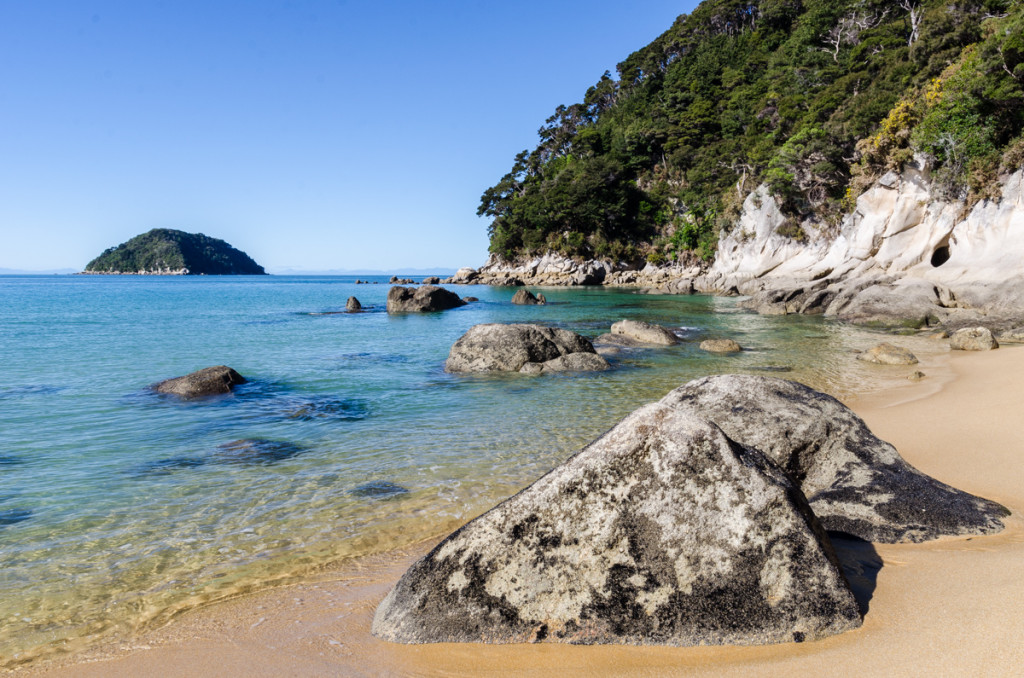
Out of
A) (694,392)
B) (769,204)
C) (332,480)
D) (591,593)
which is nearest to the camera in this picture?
(591,593)

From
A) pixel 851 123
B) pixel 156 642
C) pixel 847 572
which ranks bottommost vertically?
pixel 156 642

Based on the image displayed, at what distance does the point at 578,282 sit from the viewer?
241 ft

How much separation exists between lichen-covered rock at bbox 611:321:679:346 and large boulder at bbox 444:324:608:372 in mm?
4050

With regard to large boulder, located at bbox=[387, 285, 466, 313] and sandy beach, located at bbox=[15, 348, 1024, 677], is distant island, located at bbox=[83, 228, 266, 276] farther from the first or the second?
sandy beach, located at bbox=[15, 348, 1024, 677]

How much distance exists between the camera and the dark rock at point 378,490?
664 centimetres

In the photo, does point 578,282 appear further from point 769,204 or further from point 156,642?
point 156,642

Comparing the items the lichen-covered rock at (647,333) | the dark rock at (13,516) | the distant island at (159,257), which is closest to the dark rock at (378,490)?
the dark rock at (13,516)

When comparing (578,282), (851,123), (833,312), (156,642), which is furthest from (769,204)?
(156,642)

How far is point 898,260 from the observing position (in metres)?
30.3

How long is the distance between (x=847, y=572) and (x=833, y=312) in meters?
29.4

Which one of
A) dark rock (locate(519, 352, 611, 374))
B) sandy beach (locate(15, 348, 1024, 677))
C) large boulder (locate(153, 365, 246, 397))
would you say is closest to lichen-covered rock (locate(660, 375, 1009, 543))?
sandy beach (locate(15, 348, 1024, 677))

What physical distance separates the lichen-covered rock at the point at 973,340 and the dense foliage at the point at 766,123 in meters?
12.1

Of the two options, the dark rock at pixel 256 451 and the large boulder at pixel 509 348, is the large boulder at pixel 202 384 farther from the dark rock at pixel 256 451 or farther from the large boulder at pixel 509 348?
the large boulder at pixel 509 348

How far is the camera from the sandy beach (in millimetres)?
3092
